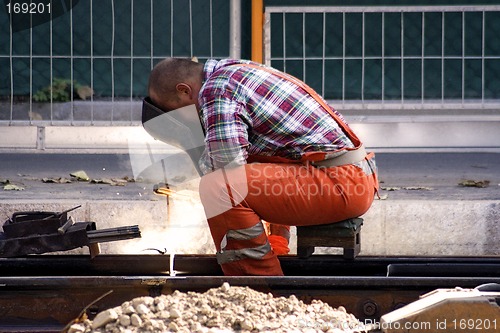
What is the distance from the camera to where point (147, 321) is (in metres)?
4.17

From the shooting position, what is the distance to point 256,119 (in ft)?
17.3

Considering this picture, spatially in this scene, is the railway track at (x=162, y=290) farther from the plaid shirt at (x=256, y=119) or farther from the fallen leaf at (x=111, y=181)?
the fallen leaf at (x=111, y=181)

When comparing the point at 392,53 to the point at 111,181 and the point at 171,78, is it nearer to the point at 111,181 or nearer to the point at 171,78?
the point at 111,181

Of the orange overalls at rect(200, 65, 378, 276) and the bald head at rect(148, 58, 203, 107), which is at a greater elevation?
the bald head at rect(148, 58, 203, 107)

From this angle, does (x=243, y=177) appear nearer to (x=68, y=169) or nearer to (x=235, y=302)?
(x=235, y=302)

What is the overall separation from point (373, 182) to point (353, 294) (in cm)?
94

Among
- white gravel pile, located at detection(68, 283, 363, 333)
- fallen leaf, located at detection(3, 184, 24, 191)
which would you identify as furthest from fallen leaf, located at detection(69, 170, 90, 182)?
white gravel pile, located at detection(68, 283, 363, 333)

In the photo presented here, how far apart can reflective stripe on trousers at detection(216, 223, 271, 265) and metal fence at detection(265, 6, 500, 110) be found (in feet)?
14.8

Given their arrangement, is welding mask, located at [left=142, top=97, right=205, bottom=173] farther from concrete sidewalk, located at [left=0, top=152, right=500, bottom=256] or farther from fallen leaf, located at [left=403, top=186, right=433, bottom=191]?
fallen leaf, located at [left=403, top=186, right=433, bottom=191]

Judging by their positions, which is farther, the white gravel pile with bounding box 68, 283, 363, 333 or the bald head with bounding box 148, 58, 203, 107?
the bald head with bounding box 148, 58, 203, 107

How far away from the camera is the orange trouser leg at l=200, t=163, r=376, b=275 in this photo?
17.0ft

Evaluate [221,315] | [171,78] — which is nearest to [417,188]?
[171,78]

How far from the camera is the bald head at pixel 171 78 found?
209 inches

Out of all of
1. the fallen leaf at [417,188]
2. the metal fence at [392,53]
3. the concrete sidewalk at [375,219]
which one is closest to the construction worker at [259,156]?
the concrete sidewalk at [375,219]
